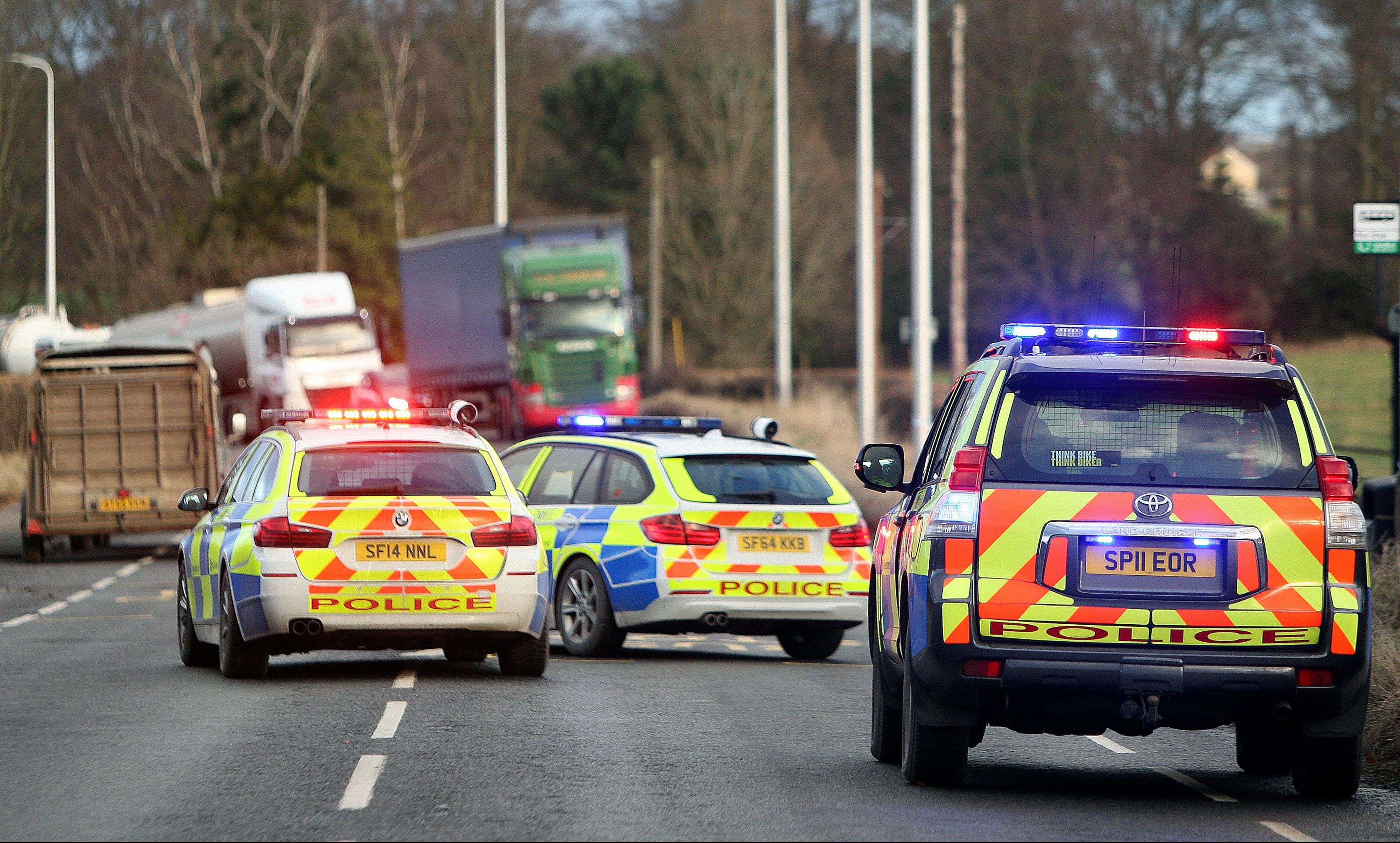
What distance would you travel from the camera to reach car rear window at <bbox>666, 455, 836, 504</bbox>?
13461 millimetres

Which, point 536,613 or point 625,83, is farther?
point 625,83

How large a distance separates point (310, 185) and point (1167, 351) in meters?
58.1

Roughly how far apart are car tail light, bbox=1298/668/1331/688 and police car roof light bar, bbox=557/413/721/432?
295 inches

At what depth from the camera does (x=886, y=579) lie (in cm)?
869

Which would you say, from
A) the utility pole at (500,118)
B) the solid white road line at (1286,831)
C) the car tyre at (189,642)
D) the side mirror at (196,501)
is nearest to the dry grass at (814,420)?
the utility pole at (500,118)

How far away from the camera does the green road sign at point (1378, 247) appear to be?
13.6 meters

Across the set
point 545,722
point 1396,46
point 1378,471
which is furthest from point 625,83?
point 545,722

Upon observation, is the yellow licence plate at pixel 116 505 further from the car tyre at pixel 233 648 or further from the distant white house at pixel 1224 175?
the distant white house at pixel 1224 175

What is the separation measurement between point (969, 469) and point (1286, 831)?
68.3 inches


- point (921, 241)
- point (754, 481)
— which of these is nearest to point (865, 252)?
point (921, 241)

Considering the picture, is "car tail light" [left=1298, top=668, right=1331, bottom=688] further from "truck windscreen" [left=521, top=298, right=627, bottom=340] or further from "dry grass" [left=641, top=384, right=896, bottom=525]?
"truck windscreen" [left=521, top=298, right=627, bottom=340]

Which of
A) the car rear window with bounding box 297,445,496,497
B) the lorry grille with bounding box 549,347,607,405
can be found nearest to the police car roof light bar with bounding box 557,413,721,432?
the car rear window with bounding box 297,445,496,497

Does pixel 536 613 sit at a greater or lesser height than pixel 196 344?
lesser

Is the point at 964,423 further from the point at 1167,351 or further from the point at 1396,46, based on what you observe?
the point at 1396,46
